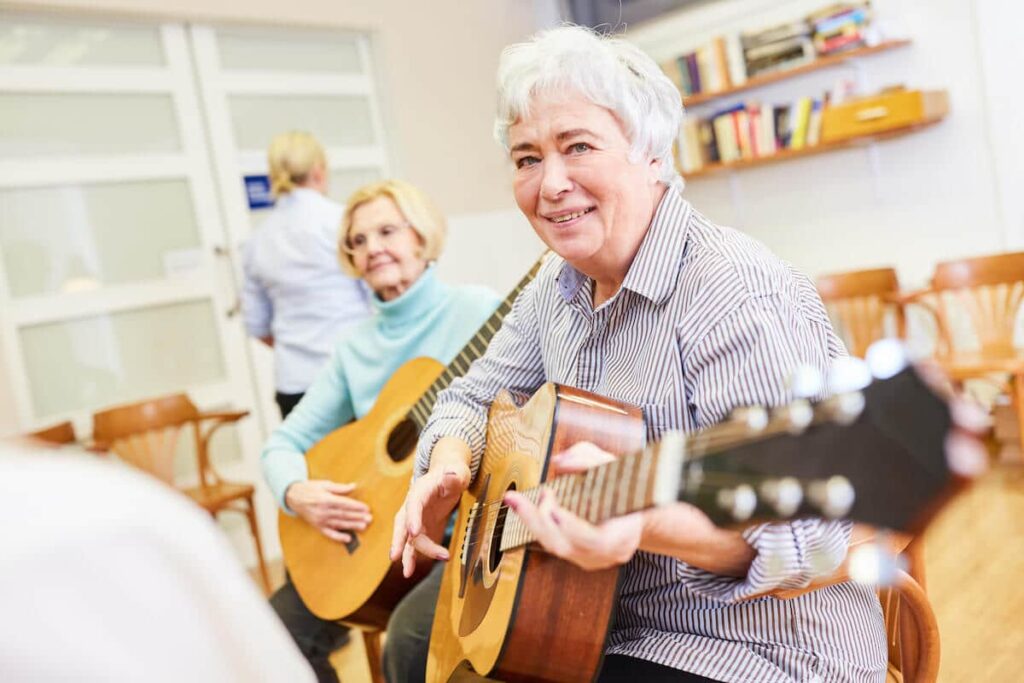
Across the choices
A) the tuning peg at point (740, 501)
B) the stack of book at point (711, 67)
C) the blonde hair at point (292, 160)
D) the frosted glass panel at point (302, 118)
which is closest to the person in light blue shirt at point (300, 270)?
the blonde hair at point (292, 160)

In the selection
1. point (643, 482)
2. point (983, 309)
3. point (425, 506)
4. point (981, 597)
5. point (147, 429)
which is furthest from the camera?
point (983, 309)

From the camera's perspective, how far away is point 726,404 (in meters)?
0.98

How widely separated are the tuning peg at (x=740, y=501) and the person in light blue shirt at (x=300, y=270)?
103 inches

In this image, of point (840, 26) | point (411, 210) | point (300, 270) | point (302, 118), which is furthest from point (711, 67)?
point (411, 210)

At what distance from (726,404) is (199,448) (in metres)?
2.99

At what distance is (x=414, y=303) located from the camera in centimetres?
214

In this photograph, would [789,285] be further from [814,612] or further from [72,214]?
[72,214]

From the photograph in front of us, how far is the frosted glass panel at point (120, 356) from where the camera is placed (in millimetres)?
3781

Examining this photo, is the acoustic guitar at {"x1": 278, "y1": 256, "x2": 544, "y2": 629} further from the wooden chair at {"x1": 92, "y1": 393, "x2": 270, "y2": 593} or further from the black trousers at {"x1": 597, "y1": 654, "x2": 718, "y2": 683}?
the wooden chair at {"x1": 92, "y1": 393, "x2": 270, "y2": 593}

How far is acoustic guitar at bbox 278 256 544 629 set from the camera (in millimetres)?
1732

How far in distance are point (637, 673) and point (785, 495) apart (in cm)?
46

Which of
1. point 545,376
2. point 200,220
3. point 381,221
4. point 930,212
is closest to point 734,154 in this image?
point 930,212

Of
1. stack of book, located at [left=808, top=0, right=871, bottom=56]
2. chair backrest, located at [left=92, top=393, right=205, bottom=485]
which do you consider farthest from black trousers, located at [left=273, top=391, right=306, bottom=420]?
stack of book, located at [left=808, top=0, right=871, bottom=56]

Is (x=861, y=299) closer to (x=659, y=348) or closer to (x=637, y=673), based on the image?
(x=659, y=348)
